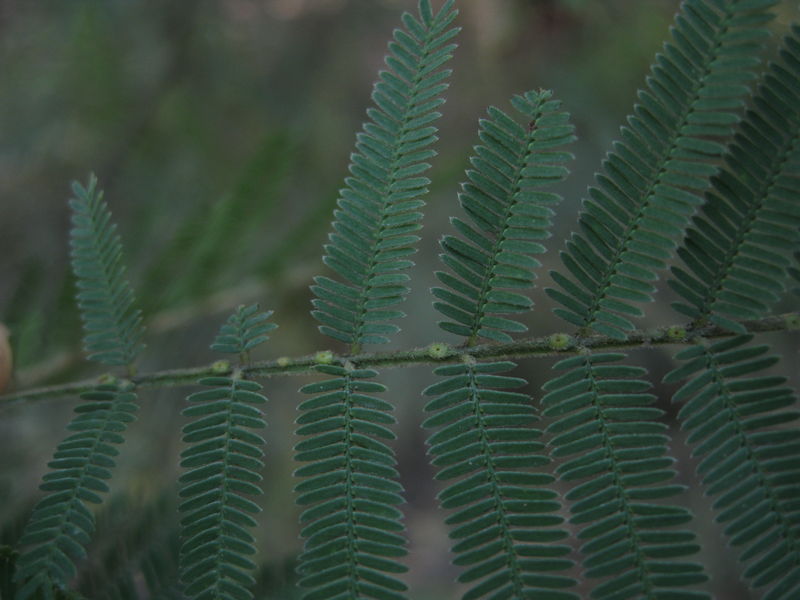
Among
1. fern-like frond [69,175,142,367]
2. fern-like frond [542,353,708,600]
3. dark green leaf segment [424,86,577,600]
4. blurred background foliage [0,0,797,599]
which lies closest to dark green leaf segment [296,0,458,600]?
dark green leaf segment [424,86,577,600]

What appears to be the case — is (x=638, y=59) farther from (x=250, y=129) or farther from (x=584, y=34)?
(x=250, y=129)

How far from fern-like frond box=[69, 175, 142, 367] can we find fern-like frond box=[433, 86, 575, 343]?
706mm

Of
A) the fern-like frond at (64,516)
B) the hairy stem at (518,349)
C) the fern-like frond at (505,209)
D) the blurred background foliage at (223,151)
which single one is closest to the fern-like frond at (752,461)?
the hairy stem at (518,349)

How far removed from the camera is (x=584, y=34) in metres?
2.96

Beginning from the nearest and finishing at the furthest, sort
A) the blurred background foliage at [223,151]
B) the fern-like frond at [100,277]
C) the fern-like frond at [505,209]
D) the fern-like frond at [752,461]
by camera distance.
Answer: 1. the fern-like frond at [752,461]
2. the fern-like frond at [505,209]
3. the fern-like frond at [100,277]
4. the blurred background foliage at [223,151]

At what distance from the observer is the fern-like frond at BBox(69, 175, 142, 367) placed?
1.38m

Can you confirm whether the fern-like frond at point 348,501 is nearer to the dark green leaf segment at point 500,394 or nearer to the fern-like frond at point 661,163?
the dark green leaf segment at point 500,394

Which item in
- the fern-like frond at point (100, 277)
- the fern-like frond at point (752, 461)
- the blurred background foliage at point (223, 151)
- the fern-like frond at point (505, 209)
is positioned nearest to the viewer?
the fern-like frond at point (752, 461)

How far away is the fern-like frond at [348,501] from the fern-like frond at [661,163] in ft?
1.46

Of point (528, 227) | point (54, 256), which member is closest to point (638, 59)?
point (528, 227)

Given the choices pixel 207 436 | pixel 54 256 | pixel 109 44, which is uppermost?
pixel 109 44

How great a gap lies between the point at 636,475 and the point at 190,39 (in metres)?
2.78

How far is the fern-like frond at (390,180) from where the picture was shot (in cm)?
121

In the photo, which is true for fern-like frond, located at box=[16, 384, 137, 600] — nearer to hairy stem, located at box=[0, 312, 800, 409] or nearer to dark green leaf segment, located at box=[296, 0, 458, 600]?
hairy stem, located at box=[0, 312, 800, 409]
